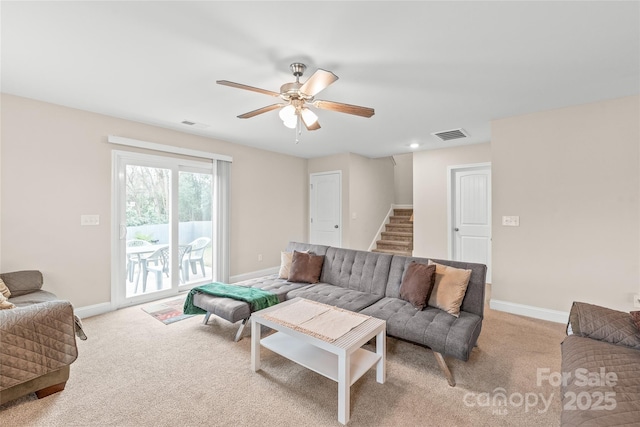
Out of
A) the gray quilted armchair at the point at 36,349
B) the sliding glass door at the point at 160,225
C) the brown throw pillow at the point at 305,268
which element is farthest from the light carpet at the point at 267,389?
the sliding glass door at the point at 160,225

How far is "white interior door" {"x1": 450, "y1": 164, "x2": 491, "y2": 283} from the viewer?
465 centimetres

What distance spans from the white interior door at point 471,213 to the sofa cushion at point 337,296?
2.76 metres

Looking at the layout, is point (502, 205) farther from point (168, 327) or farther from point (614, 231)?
point (168, 327)

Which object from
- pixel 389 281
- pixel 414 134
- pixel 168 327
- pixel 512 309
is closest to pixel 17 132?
pixel 168 327

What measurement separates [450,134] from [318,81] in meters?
2.97

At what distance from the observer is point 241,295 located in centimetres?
281

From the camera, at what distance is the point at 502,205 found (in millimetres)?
3551

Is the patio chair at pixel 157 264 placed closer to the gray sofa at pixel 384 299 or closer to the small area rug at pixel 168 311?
the small area rug at pixel 168 311

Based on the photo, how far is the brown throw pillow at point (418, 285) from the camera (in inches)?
97.7

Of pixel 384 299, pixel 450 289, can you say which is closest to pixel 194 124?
pixel 384 299

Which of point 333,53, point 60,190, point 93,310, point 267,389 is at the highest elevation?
point 333,53

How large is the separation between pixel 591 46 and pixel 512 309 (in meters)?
2.81

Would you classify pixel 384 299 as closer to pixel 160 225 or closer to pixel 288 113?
pixel 288 113

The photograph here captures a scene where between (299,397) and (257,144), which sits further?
(257,144)
